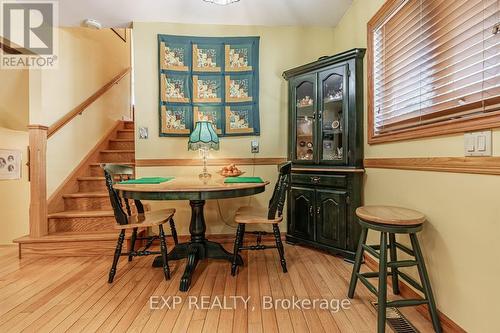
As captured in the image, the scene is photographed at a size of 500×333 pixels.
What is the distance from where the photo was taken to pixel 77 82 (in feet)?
10.6

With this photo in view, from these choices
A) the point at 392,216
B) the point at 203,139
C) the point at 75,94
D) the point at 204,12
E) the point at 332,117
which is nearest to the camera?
the point at 392,216

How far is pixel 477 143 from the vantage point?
1.13 m

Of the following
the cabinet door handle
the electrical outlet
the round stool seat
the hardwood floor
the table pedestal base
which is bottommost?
the hardwood floor

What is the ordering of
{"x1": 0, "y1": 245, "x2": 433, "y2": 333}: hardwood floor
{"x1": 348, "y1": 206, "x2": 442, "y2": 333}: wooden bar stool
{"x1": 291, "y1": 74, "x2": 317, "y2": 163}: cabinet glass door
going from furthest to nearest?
1. {"x1": 291, "y1": 74, "x2": 317, "y2": 163}: cabinet glass door
2. {"x1": 0, "y1": 245, "x2": 433, "y2": 333}: hardwood floor
3. {"x1": 348, "y1": 206, "x2": 442, "y2": 333}: wooden bar stool

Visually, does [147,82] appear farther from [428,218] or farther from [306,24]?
[428,218]

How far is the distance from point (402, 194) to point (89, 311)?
2.19 m

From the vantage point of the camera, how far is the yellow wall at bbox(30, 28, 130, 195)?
8.93 ft

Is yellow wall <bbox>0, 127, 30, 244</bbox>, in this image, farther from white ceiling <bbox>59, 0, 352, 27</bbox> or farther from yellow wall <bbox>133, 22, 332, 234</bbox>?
yellow wall <bbox>133, 22, 332, 234</bbox>

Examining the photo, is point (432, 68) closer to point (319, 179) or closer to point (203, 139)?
point (319, 179)

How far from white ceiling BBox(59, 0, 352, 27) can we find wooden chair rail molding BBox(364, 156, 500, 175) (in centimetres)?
179

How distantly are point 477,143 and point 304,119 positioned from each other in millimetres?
1617
